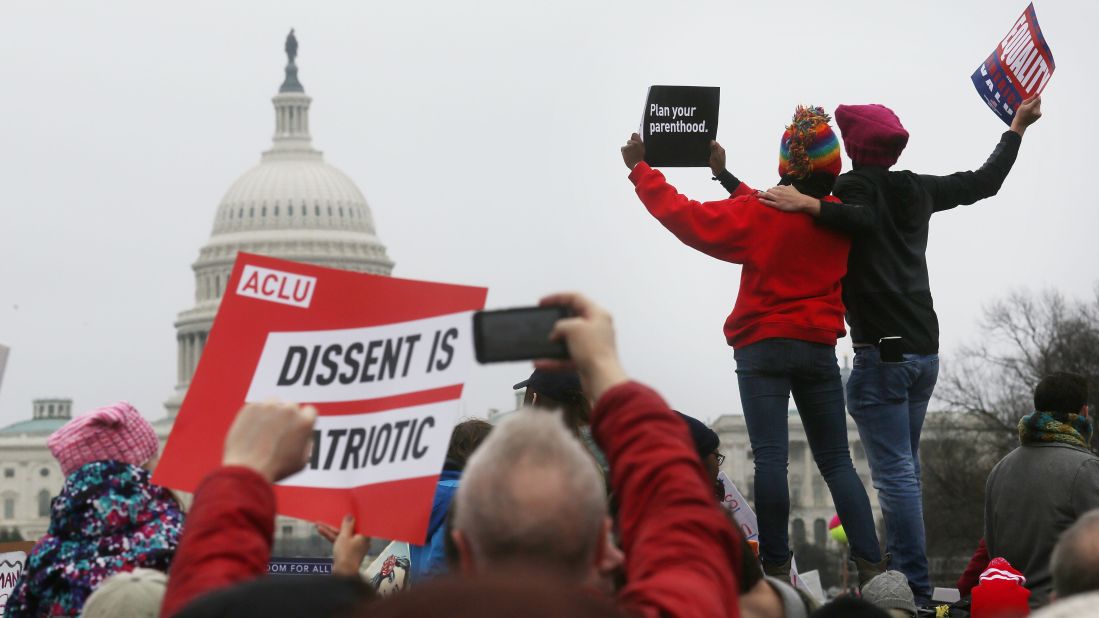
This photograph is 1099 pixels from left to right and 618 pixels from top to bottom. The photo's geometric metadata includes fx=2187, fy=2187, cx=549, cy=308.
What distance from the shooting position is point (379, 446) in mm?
4699

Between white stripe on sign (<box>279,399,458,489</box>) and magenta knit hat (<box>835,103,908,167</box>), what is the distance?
13.8 feet

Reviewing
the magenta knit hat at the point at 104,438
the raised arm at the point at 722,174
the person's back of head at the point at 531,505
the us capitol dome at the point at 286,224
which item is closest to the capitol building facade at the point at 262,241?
the us capitol dome at the point at 286,224

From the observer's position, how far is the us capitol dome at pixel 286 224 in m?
145

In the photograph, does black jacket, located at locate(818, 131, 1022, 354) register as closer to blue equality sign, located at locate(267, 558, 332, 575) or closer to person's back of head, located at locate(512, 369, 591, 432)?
person's back of head, located at locate(512, 369, 591, 432)

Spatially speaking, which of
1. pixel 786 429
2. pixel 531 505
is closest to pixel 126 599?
pixel 531 505

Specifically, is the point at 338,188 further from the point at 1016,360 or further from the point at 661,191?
the point at 661,191

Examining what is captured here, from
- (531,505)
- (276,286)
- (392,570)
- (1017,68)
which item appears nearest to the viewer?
(531,505)

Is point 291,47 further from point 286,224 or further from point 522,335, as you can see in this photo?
point 522,335

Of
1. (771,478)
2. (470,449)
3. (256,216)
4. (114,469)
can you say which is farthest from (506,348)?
(256,216)

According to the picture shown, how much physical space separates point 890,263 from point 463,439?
237cm


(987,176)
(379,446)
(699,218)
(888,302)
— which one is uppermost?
(987,176)

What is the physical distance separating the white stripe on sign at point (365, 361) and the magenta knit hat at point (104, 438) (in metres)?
1.20

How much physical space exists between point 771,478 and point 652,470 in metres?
4.44

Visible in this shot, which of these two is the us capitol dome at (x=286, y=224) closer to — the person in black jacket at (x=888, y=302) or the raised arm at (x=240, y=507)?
the person in black jacket at (x=888, y=302)
